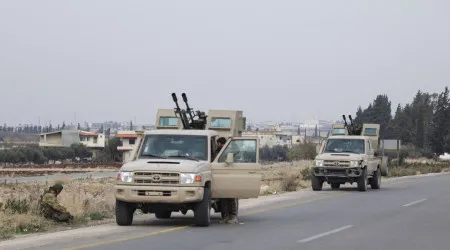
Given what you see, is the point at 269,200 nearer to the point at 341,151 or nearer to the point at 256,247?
the point at 341,151

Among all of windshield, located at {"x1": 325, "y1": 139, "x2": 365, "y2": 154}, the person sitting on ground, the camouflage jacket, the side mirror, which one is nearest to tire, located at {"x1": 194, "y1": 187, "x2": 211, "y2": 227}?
the side mirror

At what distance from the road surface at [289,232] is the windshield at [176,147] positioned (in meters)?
1.55

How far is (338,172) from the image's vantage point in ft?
102

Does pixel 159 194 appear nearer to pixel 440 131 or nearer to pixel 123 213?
pixel 123 213

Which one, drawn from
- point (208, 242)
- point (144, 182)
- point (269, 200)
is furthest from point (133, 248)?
Result: point (269, 200)

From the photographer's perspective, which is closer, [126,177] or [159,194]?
[159,194]

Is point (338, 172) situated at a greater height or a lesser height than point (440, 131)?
lesser

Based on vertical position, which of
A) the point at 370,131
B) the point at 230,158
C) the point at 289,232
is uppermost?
the point at 370,131

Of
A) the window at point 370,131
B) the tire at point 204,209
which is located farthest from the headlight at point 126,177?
the window at point 370,131

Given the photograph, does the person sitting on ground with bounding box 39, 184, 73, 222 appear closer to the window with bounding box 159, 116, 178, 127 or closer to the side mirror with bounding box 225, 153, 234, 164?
the window with bounding box 159, 116, 178, 127

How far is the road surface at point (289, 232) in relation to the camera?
43.6ft

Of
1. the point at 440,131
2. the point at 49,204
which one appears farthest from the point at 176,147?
the point at 440,131

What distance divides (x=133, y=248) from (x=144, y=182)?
289cm

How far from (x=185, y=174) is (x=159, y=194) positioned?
661 millimetres
